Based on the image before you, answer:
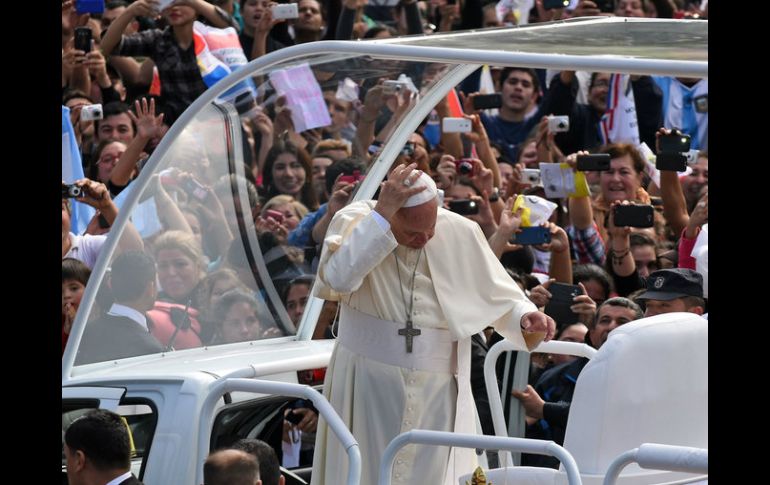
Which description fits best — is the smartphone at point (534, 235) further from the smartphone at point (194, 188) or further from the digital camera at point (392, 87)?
the smartphone at point (194, 188)

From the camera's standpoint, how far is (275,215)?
23.6ft

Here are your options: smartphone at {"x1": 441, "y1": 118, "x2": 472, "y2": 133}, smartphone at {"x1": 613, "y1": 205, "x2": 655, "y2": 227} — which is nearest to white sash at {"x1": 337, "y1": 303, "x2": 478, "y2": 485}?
smartphone at {"x1": 613, "y1": 205, "x2": 655, "y2": 227}

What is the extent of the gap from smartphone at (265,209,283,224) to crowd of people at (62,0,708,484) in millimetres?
11

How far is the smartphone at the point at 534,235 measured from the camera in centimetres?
773

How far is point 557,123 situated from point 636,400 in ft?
14.6

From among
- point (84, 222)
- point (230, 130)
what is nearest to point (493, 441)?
point (230, 130)

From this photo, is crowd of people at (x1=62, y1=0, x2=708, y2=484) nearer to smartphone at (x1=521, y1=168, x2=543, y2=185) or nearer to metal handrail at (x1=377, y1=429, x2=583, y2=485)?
smartphone at (x1=521, y1=168, x2=543, y2=185)

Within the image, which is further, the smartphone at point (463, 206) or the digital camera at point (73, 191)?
the smartphone at point (463, 206)

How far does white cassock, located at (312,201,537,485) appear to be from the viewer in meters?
5.55

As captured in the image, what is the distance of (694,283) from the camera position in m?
6.65

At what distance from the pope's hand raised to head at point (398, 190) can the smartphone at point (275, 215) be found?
1.88m

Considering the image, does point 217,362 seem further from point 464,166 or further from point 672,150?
point 464,166

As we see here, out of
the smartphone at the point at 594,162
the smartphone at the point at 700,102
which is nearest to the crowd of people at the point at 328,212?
the smartphone at the point at 594,162

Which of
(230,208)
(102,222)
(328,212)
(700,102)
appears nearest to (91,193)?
(102,222)
